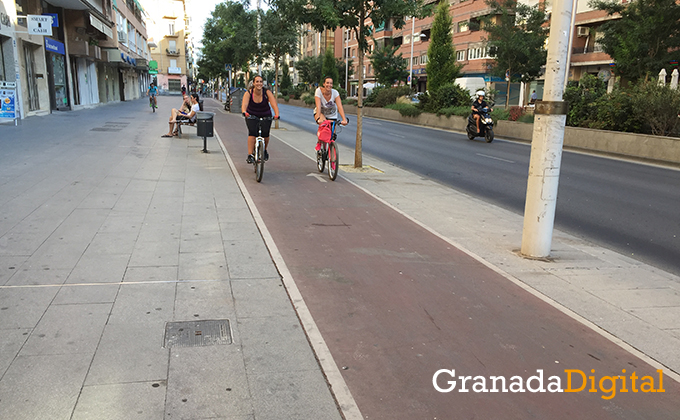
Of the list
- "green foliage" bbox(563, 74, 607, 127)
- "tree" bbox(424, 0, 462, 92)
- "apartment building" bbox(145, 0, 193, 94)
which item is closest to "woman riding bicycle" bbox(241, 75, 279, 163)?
"green foliage" bbox(563, 74, 607, 127)

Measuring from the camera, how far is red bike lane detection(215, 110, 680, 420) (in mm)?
3055

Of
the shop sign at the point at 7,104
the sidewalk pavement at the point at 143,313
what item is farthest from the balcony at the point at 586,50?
the sidewalk pavement at the point at 143,313

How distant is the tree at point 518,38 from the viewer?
33.6m

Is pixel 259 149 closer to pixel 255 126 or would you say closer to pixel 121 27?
pixel 255 126

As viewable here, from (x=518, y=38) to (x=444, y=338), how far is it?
3344 centimetres

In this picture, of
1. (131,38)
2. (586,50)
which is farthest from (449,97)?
(131,38)

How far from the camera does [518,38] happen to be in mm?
33562

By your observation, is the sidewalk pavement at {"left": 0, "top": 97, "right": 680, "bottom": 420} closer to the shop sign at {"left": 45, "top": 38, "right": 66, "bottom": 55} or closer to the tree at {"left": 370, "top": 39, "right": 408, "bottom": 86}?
the shop sign at {"left": 45, "top": 38, "right": 66, "bottom": 55}

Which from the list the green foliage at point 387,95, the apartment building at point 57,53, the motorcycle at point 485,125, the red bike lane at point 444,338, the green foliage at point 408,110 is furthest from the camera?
the green foliage at point 387,95

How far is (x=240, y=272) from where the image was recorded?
16.2 feet

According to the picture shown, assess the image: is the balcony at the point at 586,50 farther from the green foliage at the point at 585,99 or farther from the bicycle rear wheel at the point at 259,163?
the bicycle rear wheel at the point at 259,163

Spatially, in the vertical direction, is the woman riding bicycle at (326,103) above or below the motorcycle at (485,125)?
above

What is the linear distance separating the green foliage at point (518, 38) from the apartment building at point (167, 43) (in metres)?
73.2

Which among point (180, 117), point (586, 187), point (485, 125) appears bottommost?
point (586, 187)
